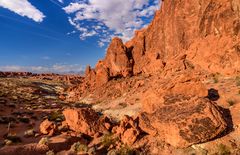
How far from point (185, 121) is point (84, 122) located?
353 inches

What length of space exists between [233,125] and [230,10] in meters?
22.4

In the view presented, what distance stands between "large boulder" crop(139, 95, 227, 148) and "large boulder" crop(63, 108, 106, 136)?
4717mm

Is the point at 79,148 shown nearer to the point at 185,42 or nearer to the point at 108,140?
the point at 108,140

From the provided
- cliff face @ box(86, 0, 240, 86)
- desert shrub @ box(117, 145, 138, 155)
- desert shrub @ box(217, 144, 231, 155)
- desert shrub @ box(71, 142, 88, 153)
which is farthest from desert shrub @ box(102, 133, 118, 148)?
cliff face @ box(86, 0, 240, 86)

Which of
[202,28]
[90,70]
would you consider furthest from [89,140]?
[90,70]

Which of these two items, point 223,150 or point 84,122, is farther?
point 84,122

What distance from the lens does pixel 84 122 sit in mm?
20016

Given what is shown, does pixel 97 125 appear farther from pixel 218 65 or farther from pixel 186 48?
pixel 186 48

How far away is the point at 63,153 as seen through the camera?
16.0 m

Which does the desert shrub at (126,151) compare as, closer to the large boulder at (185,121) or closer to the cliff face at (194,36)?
the large boulder at (185,121)

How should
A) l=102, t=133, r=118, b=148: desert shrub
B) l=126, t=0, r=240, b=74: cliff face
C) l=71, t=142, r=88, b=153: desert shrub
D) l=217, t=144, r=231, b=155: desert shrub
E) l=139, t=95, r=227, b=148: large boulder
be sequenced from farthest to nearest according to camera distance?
l=126, t=0, r=240, b=74: cliff face → l=102, t=133, r=118, b=148: desert shrub → l=71, t=142, r=88, b=153: desert shrub → l=139, t=95, r=227, b=148: large boulder → l=217, t=144, r=231, b=155: desert shrub

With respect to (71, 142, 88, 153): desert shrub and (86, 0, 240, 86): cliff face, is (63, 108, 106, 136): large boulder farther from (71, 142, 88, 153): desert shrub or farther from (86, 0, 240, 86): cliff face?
(86, 0, 240, 86): cliff face

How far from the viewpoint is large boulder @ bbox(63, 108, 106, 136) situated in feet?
64.8

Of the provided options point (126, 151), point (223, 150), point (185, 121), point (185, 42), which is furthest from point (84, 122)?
point (185, 42)
